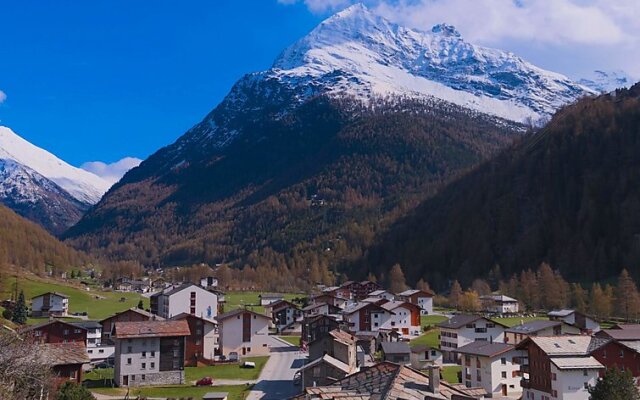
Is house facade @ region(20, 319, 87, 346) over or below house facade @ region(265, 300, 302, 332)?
below

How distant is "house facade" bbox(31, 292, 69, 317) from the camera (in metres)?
115

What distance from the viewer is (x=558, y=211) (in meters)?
169

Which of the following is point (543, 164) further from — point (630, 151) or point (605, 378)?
point (605, 378)

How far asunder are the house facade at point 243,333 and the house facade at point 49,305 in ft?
136

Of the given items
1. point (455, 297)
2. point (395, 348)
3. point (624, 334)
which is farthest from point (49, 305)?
point (624, 334)

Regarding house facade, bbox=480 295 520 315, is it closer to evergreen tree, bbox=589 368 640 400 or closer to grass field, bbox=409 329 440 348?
grass field, bbox=409 329 440 348

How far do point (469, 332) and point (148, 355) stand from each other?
34483 mm

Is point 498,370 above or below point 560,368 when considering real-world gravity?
below

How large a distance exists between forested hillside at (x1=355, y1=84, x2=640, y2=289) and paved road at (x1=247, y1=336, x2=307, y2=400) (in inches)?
2926

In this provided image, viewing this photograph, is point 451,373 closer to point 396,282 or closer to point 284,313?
point 284,313

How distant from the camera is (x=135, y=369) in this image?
66.9 meters

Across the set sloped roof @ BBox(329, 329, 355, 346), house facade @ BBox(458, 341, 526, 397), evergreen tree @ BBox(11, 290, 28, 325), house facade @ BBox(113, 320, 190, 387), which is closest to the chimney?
house facade @ BBox(458, 341, 526, 397)

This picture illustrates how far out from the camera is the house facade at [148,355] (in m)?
66.4

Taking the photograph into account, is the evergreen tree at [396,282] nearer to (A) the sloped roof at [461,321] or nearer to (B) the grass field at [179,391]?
(A) the sloped roof at [461,321]
